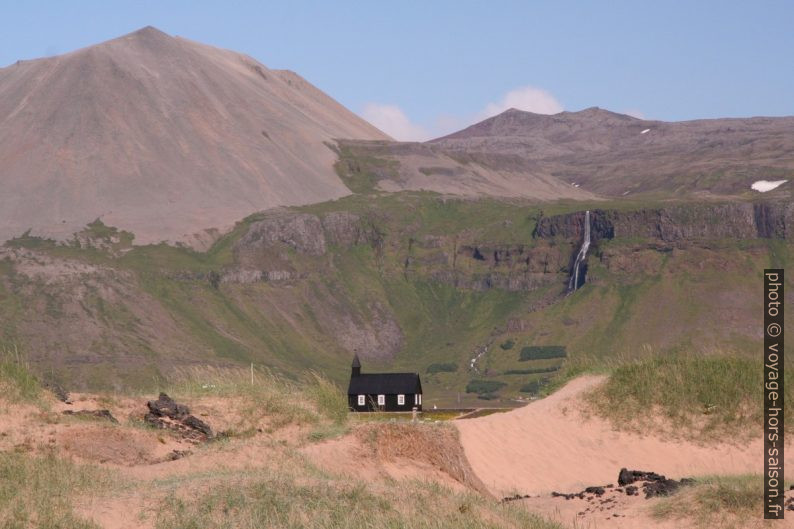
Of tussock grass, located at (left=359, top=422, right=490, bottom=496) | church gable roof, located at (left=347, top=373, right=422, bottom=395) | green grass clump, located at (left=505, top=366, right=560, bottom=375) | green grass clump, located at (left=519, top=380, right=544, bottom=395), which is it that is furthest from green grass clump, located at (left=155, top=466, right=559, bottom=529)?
green grass clump, located at (left=505, top=366, right=560, bottom=375)

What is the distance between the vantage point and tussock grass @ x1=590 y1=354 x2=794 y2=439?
38625 millimetres

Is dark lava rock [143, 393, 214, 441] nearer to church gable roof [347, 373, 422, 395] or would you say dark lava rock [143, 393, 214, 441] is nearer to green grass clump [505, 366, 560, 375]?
church gable roof [347, 373, 422, 395]

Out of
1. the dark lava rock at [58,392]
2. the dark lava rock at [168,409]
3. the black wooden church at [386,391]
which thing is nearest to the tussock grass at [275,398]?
the dark lava rock at [168,409]

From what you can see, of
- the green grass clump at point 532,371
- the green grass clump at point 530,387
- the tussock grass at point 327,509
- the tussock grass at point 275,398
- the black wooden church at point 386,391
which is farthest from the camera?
the green grass clump at point 532,371

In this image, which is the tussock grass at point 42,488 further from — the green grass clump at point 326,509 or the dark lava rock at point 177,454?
the dark lava rock at point 177,454

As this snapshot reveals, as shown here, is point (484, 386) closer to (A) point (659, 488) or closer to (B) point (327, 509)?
(A) point (659, 488)

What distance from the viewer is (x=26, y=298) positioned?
192625 mm

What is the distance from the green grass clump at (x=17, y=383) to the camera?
30484 mm

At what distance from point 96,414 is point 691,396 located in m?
18.2

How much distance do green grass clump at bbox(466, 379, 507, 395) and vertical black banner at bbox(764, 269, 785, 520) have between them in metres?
146

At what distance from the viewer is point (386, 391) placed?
86625 mm

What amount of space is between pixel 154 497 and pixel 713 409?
22541 millimetres

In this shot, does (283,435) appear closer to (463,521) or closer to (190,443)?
(190,443)

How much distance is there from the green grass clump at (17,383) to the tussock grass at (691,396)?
17.1 m
